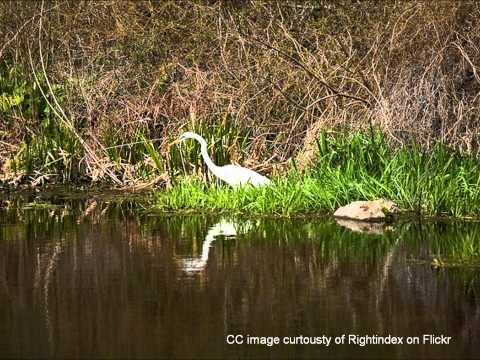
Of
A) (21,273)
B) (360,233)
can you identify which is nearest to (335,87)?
(360,233)

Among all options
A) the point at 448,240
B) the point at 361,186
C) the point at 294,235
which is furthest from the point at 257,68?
the point at 448,240

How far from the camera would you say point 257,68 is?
55.0 ft

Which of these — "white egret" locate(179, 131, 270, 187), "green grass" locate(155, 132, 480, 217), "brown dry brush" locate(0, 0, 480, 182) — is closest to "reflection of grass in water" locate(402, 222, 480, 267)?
"green grass" locate(155, 132, 480, 217)

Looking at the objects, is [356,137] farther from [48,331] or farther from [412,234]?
[48,331]

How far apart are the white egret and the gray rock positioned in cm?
126

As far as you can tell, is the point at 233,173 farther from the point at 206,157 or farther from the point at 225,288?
the point at 225,288

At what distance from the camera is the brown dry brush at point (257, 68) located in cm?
1522

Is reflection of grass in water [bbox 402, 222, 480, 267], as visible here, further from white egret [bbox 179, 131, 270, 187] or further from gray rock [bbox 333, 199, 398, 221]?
white egret [bbox 179, 131, 270, 187]

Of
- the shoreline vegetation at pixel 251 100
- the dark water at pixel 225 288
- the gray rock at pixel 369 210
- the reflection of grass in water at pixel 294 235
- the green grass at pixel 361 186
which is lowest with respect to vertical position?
the dark water at pixel 225 288

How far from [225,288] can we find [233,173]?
504 cm

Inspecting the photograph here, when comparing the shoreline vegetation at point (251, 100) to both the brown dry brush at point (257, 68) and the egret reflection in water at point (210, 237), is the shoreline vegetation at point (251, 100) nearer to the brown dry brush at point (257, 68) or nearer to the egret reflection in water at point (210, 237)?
the brown dry brush at point (257, 68)

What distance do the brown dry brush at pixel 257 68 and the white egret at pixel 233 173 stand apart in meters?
1.08

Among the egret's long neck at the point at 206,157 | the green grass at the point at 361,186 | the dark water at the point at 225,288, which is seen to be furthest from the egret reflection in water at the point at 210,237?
the egret's long neck at the point at 206,157

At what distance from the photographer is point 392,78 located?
15859mm
